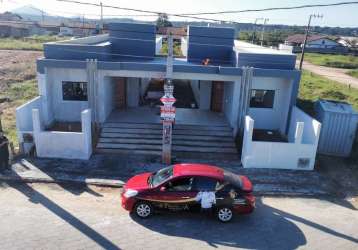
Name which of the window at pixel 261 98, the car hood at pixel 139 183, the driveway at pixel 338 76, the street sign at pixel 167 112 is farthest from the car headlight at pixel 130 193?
the driveway at pixel 338 76

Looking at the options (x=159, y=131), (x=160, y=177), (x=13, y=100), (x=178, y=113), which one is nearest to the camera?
(x=160, y=177)

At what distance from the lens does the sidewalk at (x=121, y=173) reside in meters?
11.7

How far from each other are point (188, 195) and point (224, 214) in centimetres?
119

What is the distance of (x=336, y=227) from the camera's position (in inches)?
376

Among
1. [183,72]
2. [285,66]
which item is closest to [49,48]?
[183,72]

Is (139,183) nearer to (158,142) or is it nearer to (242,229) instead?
(242,229)

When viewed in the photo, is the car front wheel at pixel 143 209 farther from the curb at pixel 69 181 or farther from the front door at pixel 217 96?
the front door at pixel 217 96

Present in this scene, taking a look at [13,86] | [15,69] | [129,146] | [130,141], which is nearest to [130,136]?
[130,141]

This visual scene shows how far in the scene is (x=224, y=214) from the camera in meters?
9.41

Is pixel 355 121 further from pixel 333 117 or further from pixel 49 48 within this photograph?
pixel 49 48

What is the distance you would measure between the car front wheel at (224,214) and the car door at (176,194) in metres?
0.85

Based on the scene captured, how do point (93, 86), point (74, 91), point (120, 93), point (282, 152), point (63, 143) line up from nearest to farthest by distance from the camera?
point (282, 152) < point (63, 143) < point (93, 86) < point (74, 91) < point (120, 93)

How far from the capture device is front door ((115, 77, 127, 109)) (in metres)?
18.2

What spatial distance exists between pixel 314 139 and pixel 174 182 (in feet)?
21.8
